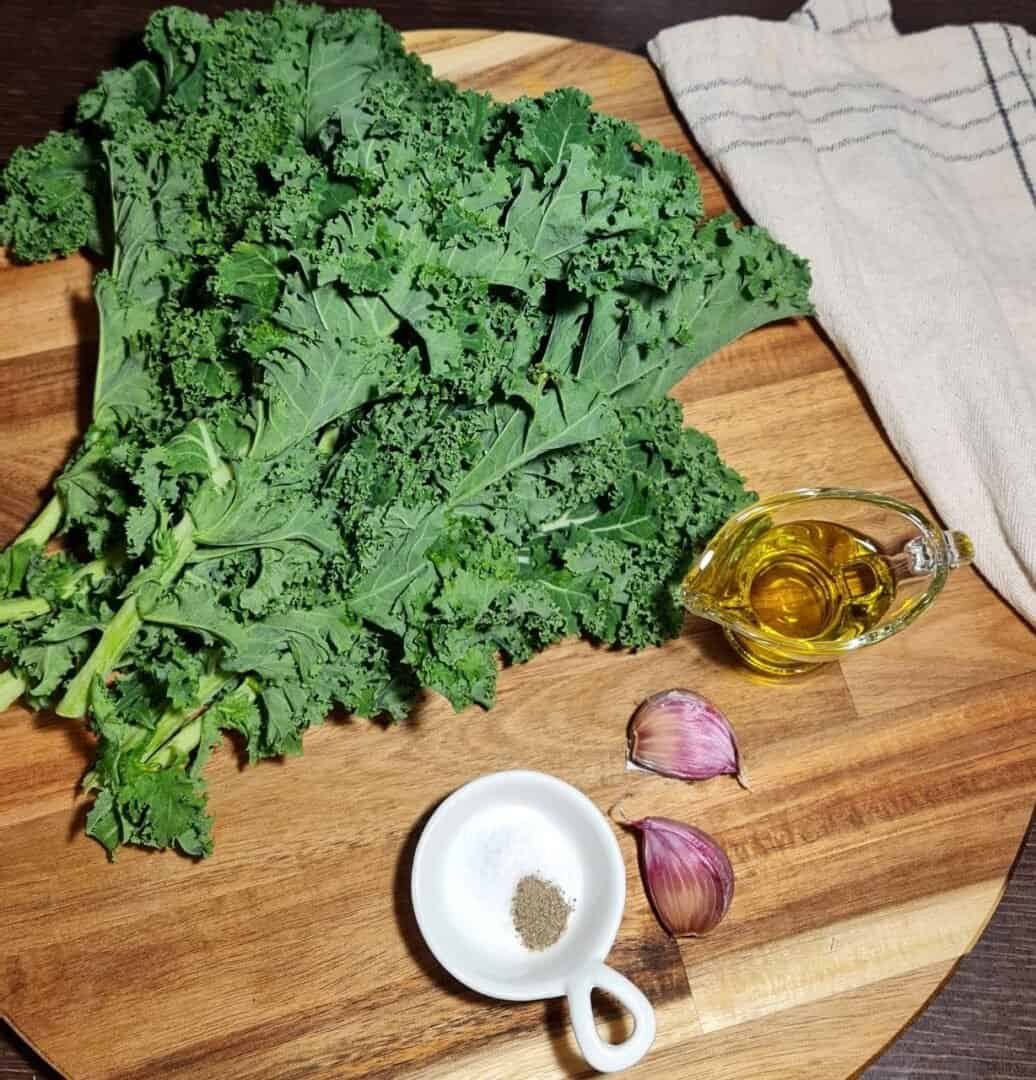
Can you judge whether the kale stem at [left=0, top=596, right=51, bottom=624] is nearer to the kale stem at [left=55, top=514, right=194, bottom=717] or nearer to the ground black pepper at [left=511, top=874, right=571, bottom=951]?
the kale stem at [left=55, top=514, right=194, bottom=717]

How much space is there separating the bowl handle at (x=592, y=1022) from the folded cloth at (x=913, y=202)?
895mm

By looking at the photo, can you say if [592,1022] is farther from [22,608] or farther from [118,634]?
[22,608]

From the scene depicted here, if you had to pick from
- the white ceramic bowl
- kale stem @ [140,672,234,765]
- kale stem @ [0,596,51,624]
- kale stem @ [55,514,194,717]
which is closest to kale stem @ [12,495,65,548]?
kale stem @ [0,596,51,624]

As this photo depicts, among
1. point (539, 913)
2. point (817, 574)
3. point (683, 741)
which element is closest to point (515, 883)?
point (539, 913)

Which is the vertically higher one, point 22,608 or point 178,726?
point 22,608

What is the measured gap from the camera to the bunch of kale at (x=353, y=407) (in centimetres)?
146

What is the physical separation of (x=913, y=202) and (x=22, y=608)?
5.24 feet

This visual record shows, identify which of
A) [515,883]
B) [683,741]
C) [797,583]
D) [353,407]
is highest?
[353,407]

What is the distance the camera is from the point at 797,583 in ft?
5.74

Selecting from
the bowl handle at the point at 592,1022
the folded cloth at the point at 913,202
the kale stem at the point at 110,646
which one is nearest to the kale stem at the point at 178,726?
the kale stem at the point at 110,646

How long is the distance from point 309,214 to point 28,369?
0.67 metres

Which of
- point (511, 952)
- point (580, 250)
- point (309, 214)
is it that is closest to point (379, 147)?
point (309, 214)

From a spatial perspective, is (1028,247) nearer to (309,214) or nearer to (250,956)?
(309,214)

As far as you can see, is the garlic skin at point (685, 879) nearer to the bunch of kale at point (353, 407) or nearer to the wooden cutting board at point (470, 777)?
the wooden cutting board at point (470, 777)
